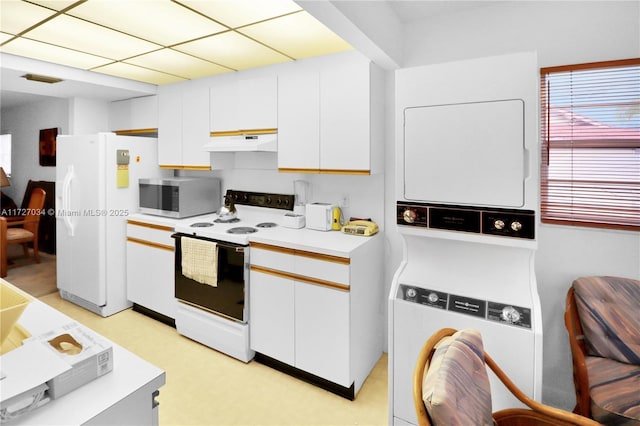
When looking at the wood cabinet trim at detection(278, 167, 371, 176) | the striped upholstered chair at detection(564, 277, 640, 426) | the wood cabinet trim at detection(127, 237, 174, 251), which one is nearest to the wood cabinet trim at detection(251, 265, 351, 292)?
the wood cabinet trim at detection(278, 167, 371, 176)

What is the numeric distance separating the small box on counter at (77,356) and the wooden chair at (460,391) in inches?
36.3

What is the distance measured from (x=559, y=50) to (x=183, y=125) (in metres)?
3.16

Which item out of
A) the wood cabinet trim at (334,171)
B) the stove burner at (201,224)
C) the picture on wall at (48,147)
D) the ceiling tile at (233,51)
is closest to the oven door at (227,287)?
the stove burner at (201,224)

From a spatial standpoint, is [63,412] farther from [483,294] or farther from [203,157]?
[203,157]

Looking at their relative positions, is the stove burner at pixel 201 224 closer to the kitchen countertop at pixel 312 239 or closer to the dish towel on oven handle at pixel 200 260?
the dish towel on oven handle at pixel 200 260

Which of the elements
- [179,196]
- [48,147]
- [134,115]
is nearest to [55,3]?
[179,196]

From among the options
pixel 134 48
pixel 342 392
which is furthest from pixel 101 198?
pixel 342 392

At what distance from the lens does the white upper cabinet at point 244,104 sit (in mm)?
2857

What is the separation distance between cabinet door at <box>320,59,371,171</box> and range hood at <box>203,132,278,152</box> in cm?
47

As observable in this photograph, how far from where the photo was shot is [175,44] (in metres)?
2.56

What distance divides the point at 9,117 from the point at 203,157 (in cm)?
524

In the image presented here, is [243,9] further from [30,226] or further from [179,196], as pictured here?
[30,226]

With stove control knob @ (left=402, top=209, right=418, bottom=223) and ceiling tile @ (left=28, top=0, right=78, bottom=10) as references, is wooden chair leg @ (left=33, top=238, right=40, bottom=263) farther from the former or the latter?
stove control knob @ (left=402, top=209, right=418, bottom=223)

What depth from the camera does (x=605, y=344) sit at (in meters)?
1.81
